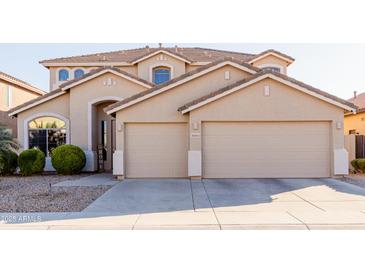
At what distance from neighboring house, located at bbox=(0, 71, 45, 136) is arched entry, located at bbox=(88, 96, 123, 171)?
686 centimetres

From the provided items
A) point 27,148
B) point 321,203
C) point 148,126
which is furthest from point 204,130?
point 27,148

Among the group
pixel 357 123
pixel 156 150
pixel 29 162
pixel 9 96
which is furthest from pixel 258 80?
pixel 9 96

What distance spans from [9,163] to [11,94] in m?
9.40

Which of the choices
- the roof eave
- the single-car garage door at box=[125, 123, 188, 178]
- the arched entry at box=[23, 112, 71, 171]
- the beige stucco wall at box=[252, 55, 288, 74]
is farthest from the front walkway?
the beige stucco wall at box=[252, 55, 288, 74]

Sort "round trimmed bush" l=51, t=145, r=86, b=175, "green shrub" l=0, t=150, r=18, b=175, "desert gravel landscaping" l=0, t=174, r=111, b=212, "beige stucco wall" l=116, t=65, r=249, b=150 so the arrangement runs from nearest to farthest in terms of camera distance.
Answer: "desert gravel landscaping" l=0, t=174, r=111, b=212 → "beige stucco wall" l=116, t=65, r=249, b=150 → "green shrub" l=0, t=150, r=18, b=175 → "round trimmed bush" l=51, t=145, r=86, b=175

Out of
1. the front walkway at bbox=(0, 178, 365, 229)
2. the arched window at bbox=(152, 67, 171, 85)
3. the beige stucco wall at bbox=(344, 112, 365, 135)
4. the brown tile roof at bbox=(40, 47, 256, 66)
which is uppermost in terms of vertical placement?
the brown tile roof at bbox=(40, 47, 256, 66)

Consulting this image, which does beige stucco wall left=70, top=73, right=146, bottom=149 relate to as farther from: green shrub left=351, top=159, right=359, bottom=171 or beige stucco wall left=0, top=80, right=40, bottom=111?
green shrub left=351, top=159, right=359, bottom=171

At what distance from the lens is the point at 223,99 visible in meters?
12.9

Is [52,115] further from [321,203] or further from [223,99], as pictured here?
[321,203]

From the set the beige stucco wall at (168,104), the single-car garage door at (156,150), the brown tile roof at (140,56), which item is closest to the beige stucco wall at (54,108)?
the brown tile roof at (140,56)

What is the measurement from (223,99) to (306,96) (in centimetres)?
344

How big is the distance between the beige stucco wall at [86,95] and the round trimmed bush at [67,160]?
54.2 inches

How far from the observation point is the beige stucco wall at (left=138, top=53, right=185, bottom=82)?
19.7 m

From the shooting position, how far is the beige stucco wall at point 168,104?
13391 millimetres
